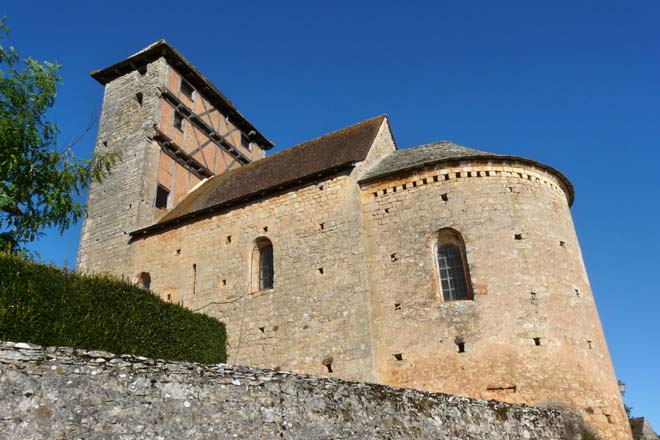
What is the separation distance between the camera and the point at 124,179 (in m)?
20.1

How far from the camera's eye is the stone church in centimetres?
1210

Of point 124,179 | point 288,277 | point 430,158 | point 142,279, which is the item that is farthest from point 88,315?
point 124,179

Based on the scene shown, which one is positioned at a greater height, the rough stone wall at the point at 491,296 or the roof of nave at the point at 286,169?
the roof of nave at the point at 286,169

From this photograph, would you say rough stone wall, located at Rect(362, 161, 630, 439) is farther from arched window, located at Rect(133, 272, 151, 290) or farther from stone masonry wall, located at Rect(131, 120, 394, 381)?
arched window, located at Rect(133, 272, 151, 290)

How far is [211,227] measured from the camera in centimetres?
1680

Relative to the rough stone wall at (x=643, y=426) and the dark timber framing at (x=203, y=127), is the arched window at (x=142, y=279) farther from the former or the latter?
the rough stone wall at (x=643, y=426)

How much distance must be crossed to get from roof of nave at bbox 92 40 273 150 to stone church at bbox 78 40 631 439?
7239mm

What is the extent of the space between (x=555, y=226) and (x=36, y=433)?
12.3 m

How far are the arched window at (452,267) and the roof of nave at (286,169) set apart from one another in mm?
3366

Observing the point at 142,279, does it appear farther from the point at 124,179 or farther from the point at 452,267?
the point at 452,267

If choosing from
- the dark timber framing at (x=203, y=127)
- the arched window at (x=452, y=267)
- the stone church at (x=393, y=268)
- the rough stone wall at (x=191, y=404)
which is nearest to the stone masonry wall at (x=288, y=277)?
the stone church at (x=393, y=268)

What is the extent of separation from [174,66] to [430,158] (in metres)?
13.5

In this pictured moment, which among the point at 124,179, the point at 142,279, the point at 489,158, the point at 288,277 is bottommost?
the point at 288,277

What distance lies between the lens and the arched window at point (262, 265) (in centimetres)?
1532
